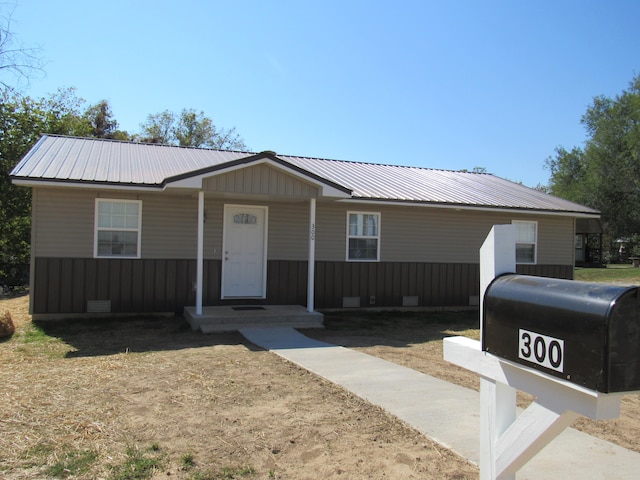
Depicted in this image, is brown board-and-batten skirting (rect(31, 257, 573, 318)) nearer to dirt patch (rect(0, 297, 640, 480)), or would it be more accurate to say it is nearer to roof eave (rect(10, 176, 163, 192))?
roof eave (rect(10, 176, 163, 192))

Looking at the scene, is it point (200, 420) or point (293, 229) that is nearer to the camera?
point (200, 420)

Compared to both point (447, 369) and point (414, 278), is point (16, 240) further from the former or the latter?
point (447, 369)

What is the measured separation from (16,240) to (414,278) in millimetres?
16326

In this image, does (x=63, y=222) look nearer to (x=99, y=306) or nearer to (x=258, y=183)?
(x=99, y=306)

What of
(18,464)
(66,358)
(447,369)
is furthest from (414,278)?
(18,464)

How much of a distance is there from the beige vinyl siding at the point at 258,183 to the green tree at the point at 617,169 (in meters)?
31.0

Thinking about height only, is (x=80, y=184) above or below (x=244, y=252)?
above

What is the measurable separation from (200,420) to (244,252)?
7037 mm

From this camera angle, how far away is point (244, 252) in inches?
455

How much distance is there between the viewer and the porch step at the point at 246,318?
9445 millimetres

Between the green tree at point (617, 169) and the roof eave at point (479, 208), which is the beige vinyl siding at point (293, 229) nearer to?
the roof eave at point (479, 208)

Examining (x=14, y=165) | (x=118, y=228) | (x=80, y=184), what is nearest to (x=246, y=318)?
(x=118, y=228)

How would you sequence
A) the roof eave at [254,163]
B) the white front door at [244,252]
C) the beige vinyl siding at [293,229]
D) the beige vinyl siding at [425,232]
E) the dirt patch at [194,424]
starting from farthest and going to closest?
1. the beige vinyl siding at [425,232]
2. the white front door at [244,252]
3. the beige vinyl siding at [293,229]
4. the roof eave at [254,163]
5. the dirt patch at [194,424]

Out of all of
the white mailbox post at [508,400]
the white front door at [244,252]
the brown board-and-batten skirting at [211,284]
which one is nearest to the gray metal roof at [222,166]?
the white front door at [244,252]
